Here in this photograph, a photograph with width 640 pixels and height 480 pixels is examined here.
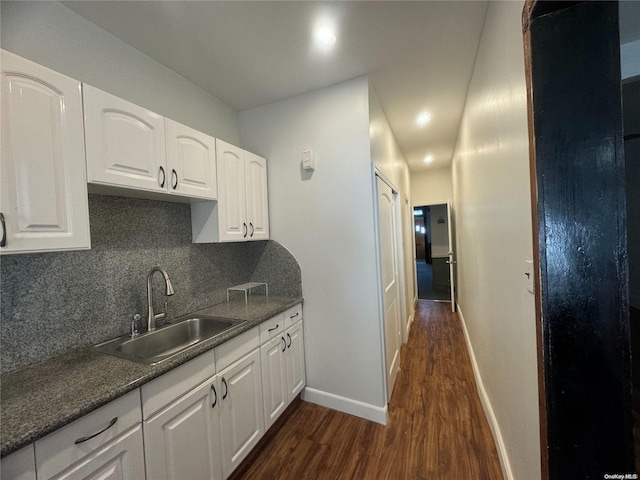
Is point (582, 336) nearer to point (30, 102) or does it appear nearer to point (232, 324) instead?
point (232, 324)

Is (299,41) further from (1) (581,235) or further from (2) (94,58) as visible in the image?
(1) (581,235)

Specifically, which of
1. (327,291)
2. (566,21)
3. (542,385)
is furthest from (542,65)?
(327,291)

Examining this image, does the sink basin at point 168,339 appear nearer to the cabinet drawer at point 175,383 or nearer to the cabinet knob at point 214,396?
the cabinet drawer at point 175,383

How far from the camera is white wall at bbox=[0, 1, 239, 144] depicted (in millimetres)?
1174

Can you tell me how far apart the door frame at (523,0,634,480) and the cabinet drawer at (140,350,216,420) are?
1410 millimetres

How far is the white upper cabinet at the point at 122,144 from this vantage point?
1135 millimetres

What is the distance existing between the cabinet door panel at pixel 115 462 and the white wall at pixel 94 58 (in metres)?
1.75

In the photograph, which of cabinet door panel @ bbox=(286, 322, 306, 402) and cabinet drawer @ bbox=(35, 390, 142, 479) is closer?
cabinet drawer @ bbox=(35, 390, 142, 479)

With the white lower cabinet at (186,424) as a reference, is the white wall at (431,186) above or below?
above

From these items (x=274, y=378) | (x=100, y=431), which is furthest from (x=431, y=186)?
(x=100, y=431)

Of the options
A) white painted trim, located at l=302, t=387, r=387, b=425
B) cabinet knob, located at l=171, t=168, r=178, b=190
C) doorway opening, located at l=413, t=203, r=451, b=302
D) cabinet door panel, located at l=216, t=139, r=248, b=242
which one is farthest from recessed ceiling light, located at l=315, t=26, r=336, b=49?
doorway opening, located at l=413, t=203, r=451, b=302

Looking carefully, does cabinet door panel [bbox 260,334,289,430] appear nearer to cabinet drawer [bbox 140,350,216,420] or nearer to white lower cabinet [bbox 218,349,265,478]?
white lower cabinet [bbox 218,349,265,478]

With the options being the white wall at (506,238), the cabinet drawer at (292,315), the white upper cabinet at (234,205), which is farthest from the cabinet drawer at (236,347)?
the white wall at (506,238)

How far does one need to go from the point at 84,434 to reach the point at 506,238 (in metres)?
1.95
